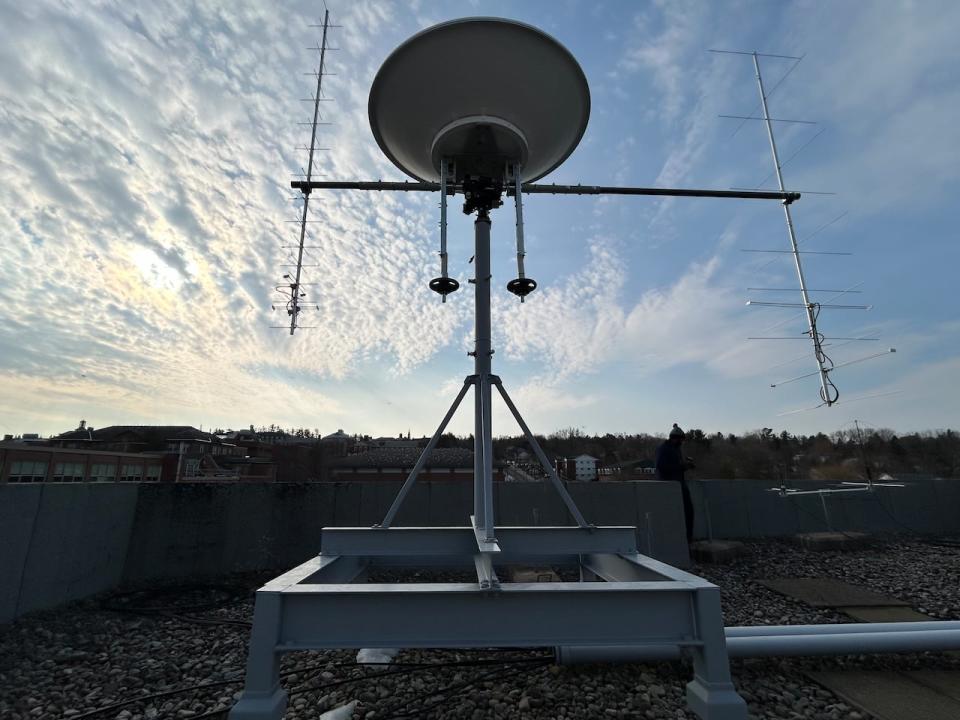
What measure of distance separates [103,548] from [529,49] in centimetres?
822

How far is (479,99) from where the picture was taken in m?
3.54

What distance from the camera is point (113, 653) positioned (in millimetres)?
4441

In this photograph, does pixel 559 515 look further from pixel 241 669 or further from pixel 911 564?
pixel 911 564

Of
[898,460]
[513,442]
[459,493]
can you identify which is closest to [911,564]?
[459,493]

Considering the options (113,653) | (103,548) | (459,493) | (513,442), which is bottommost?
(113,653)

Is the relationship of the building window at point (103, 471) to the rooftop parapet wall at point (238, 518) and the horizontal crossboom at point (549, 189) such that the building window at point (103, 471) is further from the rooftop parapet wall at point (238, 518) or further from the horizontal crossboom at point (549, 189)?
the horizontal crossboom at point (549, 189)

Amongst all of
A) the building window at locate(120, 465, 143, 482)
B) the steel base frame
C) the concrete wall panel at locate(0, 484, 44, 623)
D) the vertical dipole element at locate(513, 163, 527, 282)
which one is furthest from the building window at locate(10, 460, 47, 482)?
the vertical dipole element at locate(513, 163, 527, 282)

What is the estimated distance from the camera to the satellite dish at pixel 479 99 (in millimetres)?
3301

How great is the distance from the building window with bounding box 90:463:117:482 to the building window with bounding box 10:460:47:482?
227 centimetres

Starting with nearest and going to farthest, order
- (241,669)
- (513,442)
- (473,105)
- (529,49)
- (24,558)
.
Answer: (529,49) → (473,105) → (241,669) → (24,558) → (513,442)

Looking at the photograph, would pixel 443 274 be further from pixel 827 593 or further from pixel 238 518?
pixel 827 593

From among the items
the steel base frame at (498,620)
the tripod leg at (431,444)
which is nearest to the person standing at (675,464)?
the tripod leg at (431,444)

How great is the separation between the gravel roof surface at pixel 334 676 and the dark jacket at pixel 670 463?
2770 millimetres

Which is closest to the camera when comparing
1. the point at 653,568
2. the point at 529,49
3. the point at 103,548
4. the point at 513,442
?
the point at 653,568
